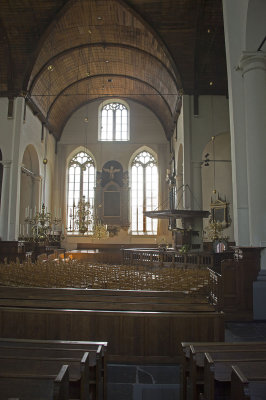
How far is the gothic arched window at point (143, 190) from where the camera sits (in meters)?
23.7

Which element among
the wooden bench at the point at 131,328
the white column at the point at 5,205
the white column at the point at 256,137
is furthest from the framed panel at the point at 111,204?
the wooden bench at the point at 131,328

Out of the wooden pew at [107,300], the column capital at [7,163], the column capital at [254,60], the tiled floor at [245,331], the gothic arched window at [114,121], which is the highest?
the gothic arched window at [114,121]

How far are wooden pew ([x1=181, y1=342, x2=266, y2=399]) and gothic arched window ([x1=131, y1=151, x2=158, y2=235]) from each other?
20.4m

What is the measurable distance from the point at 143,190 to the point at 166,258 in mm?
10788

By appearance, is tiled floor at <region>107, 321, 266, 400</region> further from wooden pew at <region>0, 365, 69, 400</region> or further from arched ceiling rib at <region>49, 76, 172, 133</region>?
arched ceiling rib at <region>49, 76, 172, 133</region>

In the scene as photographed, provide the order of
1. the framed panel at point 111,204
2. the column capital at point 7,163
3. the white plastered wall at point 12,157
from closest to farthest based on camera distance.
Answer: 1. the white plastered wall at point 12,157
2. the column capital at point 7,163
3. the framed panel at point 111,204

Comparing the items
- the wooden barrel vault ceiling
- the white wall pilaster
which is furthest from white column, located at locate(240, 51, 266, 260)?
the white wall pilaster

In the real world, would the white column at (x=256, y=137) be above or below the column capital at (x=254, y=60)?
below

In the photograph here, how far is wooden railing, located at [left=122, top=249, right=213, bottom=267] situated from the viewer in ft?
40.6

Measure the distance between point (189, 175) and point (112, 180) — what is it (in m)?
8.98

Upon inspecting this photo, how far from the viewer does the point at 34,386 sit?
222 cm

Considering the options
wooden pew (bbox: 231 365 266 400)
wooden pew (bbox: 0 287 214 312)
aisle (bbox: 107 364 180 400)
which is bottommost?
aisle (bbox: 107 364 180 400)

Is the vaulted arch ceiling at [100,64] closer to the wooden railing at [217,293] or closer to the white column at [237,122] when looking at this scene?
the white column at [237,122]

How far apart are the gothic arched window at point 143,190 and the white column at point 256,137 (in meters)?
16.2
